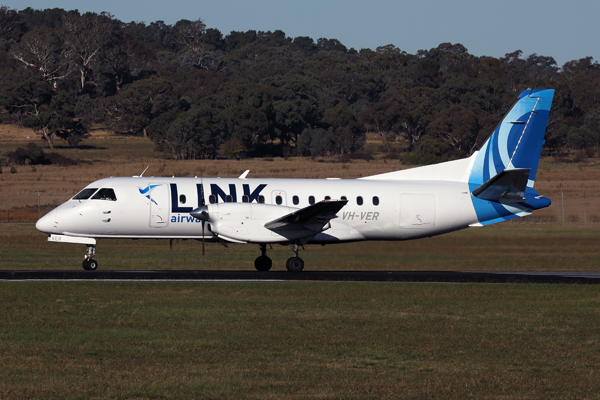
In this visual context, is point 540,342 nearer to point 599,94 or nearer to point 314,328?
point 314,328

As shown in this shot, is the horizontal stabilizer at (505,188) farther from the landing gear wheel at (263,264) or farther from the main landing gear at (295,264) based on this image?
the landing gear wheel at (263,264)

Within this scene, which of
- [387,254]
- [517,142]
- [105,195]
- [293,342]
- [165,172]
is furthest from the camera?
[165,172]

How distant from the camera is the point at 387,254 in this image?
25.0 metres

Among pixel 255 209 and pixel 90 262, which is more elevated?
pixel 255 209

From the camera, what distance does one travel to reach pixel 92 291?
19234 millimetres

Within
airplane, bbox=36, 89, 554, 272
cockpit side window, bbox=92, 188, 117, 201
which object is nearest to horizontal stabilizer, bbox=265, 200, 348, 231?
airplane, bbox=36, 89, 554, 272

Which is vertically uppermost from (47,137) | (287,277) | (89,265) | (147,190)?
(47,137)

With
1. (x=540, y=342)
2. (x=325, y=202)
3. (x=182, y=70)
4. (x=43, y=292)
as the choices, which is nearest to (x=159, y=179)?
(x=325, y=202)

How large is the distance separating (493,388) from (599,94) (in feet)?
424

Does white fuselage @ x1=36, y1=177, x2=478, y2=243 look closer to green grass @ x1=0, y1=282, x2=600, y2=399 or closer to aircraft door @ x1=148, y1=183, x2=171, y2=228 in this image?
aircraft door @ x1=148, y1=183, x2=171, y2=228

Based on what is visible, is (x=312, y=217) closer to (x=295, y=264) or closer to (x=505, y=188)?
(x=295, y=264)

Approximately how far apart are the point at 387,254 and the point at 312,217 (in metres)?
2.78

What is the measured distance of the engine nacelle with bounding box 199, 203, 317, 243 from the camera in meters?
24.5

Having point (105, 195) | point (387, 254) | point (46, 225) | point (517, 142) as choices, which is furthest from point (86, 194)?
point (517, 142)
